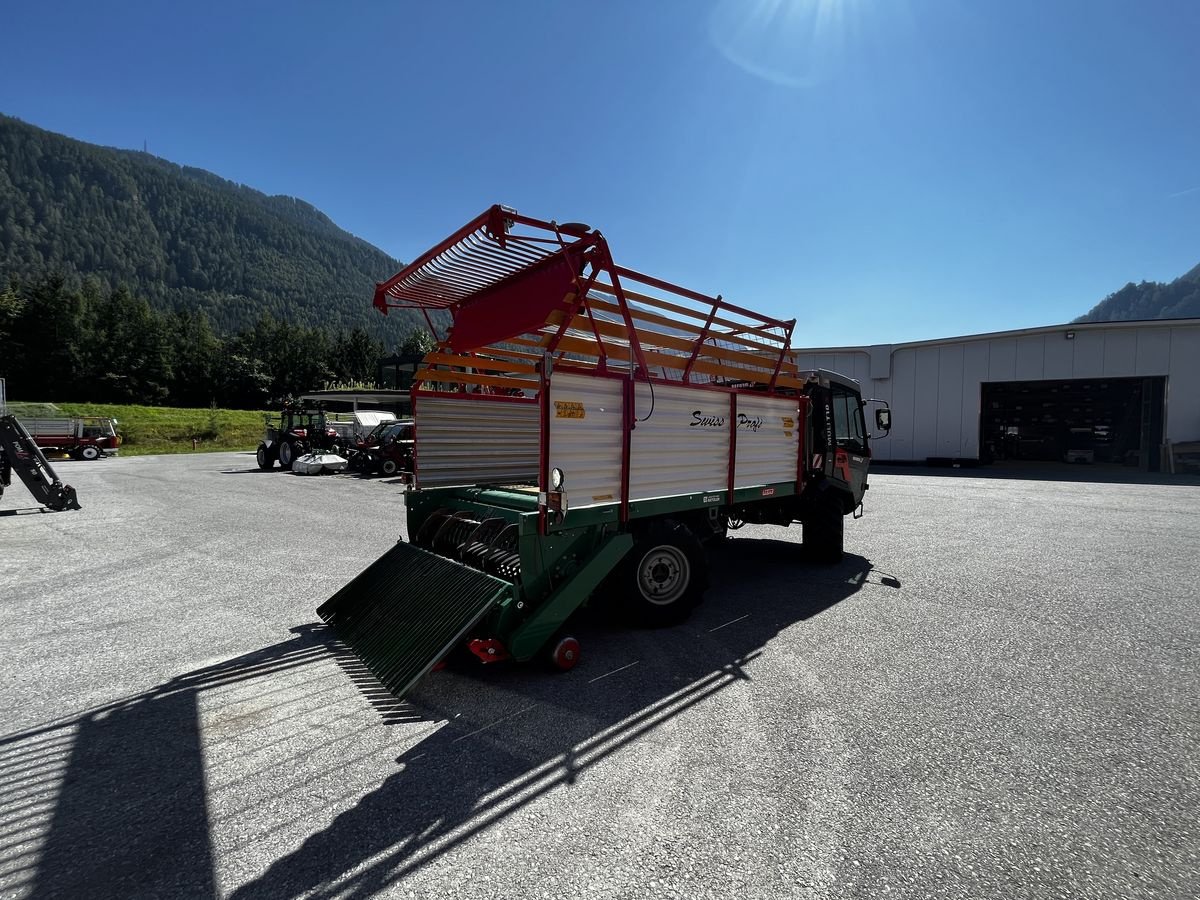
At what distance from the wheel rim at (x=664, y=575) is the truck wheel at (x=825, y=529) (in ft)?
9.11

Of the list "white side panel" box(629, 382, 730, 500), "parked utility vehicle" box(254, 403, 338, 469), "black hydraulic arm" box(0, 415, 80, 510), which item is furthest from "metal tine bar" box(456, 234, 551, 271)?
"parked utility vehicle" box(254, 403, 338, 469)

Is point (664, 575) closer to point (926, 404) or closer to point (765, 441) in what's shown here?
point (765, 441)

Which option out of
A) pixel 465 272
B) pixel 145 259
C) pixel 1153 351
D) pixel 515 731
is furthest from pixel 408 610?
pixel 145 259

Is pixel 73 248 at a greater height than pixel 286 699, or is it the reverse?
pixel 73 248

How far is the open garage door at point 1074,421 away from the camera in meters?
22.5

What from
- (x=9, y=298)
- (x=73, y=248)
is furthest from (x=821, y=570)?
(x=73, y=248)

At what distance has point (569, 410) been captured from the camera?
3.65 m

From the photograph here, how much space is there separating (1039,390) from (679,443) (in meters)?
29.5

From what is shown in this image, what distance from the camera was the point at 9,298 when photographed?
5516cm

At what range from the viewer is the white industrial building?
20.1m

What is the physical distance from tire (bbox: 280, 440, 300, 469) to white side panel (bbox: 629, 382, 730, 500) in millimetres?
20557

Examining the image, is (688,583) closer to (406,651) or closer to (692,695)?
(692,695)

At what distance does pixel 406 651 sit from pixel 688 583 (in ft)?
7.52

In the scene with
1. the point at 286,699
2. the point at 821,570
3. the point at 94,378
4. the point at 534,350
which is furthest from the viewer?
the point at 94,378
